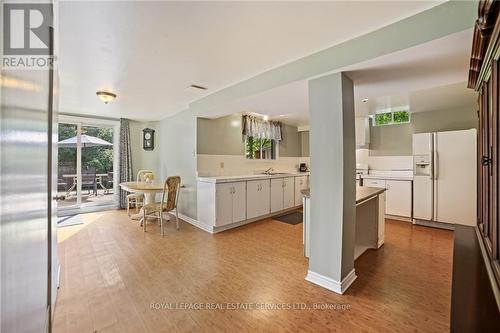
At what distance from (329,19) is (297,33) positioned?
27 centimetres

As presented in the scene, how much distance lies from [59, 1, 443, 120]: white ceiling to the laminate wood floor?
2333 mm

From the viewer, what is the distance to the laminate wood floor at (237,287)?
1726mm

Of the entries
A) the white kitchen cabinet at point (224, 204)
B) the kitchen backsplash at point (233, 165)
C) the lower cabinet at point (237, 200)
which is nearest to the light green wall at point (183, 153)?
the kitchen backsplash at point (233, 165)

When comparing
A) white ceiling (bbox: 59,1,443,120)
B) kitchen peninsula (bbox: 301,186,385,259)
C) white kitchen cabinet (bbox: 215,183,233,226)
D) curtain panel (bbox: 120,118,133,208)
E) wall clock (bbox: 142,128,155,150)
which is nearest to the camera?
white ceiling (bbox: 59,1,443,120)

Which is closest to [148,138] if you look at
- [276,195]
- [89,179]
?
[89,179]

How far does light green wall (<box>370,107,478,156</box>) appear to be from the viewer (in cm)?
424

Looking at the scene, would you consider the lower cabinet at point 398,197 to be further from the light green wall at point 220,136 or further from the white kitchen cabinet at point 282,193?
the light green wall at point 220,136

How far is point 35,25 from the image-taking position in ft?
3.39

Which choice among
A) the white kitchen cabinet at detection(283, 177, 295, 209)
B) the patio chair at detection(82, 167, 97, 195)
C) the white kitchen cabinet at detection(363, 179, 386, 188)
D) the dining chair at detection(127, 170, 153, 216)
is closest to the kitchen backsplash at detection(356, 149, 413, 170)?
the white kitchen cabinet at detection(363, 179, 386, 188)

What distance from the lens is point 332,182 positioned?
2.16m

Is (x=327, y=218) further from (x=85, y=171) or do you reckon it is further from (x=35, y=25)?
(x=85, y=171)

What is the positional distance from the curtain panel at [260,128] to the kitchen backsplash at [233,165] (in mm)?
614

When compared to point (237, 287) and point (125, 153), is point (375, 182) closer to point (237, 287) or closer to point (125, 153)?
point (237, 287)

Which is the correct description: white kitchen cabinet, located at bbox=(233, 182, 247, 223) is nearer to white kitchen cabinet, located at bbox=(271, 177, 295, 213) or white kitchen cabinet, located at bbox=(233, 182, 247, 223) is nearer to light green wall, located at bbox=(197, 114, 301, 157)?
white kitchen cabinet, located at bbox=(271, 177, 295, 213)
